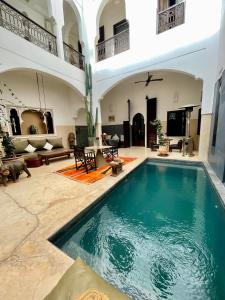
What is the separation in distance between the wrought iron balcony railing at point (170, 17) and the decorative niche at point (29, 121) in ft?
19.8

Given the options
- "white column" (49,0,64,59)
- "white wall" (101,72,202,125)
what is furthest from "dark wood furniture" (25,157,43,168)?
"white wall" (101,72,202,125)

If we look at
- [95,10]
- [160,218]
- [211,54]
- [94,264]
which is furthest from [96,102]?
[94,264]

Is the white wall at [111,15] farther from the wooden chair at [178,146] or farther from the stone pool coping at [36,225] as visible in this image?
the stone pool coping at [36,225]

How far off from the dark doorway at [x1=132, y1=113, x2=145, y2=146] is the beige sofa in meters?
4.60

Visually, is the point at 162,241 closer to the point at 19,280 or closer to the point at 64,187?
the point at 19,280

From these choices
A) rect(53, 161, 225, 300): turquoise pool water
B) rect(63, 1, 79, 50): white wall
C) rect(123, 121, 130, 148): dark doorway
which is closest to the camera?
rect(53, 161, 225, 300): turquoise pool water

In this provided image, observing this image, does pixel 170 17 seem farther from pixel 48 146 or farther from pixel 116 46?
pixel 48 146

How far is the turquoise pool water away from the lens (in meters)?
1.33

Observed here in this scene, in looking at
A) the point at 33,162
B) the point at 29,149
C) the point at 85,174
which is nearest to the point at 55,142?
the point at 29,149

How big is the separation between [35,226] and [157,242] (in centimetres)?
166

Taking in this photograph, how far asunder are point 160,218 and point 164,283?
1028mm

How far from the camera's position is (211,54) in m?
4.45

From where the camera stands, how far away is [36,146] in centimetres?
573

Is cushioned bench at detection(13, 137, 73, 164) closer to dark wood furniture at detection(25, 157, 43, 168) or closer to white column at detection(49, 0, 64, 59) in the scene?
dark wood furniture at detection(25, 157, 43, 168)
